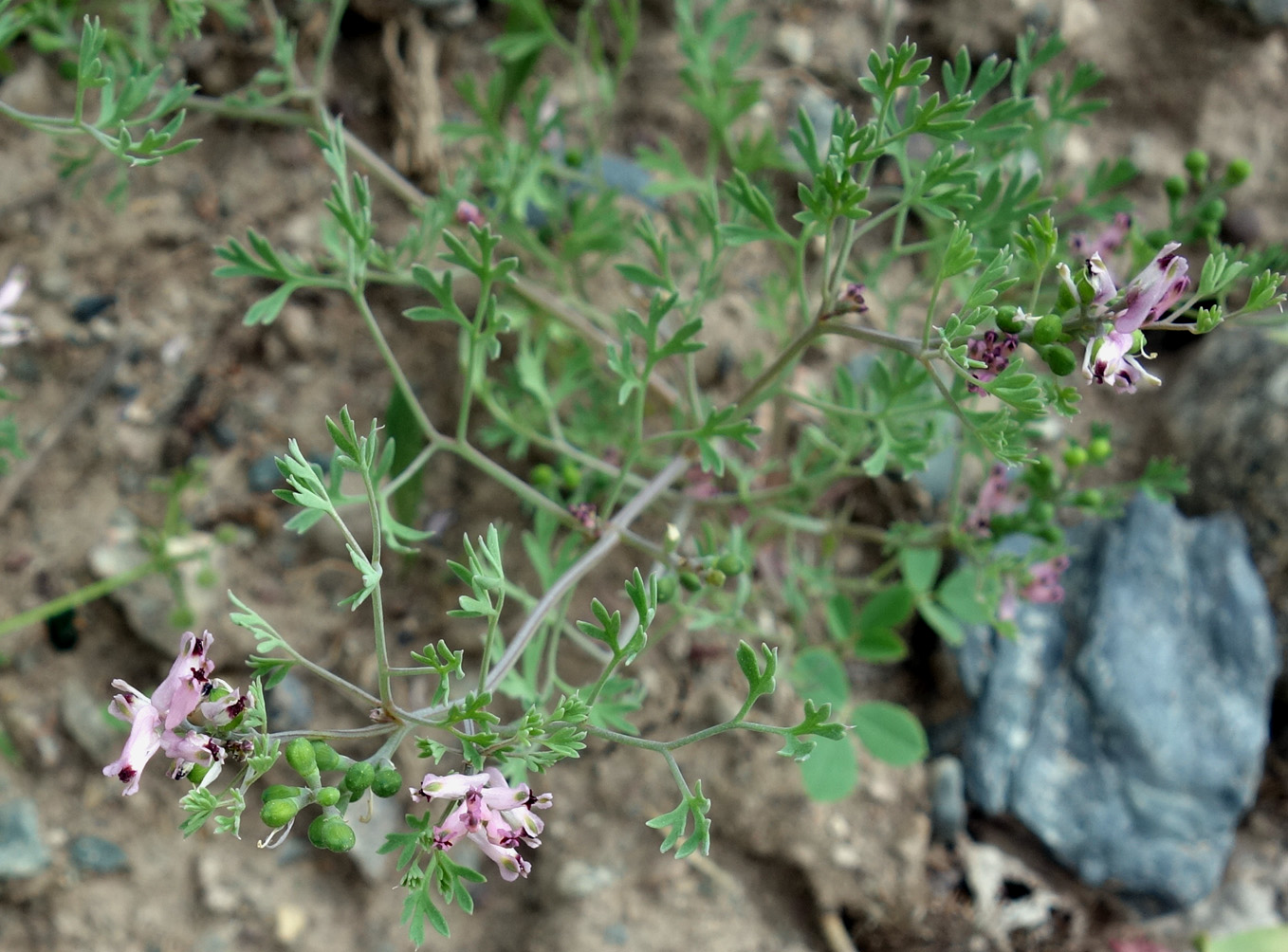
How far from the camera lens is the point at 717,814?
108 inches

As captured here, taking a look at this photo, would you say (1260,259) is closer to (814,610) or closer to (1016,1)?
(814,610)

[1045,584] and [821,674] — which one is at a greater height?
[1045,584]

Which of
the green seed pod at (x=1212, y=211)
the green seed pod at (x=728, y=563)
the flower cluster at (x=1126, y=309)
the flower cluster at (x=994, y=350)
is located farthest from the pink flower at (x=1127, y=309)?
the green seed pod at (x=1212, y=211)

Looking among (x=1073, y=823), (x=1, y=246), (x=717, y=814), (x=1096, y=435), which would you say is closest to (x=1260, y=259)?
(x=1096, y=435)

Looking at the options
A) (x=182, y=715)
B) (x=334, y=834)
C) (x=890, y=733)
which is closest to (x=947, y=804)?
(x=890, y=733)

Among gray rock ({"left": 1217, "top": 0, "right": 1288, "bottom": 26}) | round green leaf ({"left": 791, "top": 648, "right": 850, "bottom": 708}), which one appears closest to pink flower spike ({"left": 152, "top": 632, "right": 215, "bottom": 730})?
round green leaf ({"left": 791, "top": 648, "right": 850, "bottom": 708})

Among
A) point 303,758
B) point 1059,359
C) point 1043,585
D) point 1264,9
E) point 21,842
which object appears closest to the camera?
point 303,758

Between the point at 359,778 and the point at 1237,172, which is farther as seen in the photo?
the point at 1237,172

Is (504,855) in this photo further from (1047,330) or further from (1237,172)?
(1237,172)

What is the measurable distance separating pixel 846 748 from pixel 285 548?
171 cm

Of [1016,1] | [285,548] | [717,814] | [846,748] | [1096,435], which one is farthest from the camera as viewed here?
[1016,1]

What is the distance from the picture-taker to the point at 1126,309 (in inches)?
54.4

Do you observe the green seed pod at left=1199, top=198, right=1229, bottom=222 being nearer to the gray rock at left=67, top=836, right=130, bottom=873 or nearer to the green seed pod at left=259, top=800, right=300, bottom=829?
the green seed pod at left=259, top=800, right=300, bottom=829

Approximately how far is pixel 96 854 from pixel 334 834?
174cm
